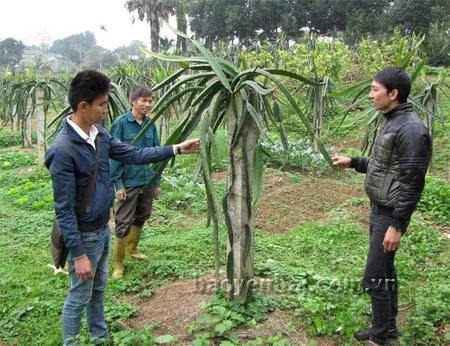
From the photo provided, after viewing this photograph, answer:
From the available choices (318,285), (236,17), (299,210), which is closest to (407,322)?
(318,285)

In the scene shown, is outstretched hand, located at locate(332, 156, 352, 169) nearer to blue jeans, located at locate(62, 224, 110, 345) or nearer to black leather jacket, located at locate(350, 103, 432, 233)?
black leather jacket, located at locate(350, 103, 432, 233)

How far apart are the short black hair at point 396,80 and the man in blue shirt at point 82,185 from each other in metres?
1.19

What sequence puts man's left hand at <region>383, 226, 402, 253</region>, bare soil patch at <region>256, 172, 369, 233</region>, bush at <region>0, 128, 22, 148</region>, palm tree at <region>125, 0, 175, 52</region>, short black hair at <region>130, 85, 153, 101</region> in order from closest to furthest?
man's left hand at <region>383, 226, 402, 253</region> → short black hair at <region>130, 85, 153, 101</region> → bare soil patch at <region>256, 172, 369, 233</region> → bush at <region>0, 128, 22, 148</region> → palm tree at <region>125, 0, 175, 52</region>

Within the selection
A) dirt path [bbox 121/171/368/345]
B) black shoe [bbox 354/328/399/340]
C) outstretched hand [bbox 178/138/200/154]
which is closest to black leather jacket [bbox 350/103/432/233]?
black shoe [bbox 354/328/399/340]

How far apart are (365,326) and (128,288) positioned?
1.90 meters

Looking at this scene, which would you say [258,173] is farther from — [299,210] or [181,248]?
[299,210]

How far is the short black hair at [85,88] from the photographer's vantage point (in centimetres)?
223

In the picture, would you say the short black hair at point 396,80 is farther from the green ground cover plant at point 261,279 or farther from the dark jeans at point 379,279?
the green ground cover plant at point 261,279

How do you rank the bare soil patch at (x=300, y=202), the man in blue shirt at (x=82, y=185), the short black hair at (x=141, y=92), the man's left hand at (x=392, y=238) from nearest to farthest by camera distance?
1. the man in blue shirt at (x=82, y=185)
2. the man's left hand at (x=392, y=238)
3. the short black hair at (x=141, y=92)
4. the bare soil patch at (x=300, y=202)

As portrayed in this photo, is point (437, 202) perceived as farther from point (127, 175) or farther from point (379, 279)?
point (127, 175)

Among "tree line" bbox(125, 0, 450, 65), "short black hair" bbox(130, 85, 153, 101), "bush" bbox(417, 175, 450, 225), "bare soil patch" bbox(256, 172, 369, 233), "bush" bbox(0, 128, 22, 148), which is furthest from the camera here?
"tree line" bbox(125, 0, 450, 65)

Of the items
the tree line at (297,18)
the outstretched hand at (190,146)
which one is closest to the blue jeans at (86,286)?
the outstretched hand at (190,146)

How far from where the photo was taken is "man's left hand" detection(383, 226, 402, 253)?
91.5 inches

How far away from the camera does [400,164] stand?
91.3 inches
